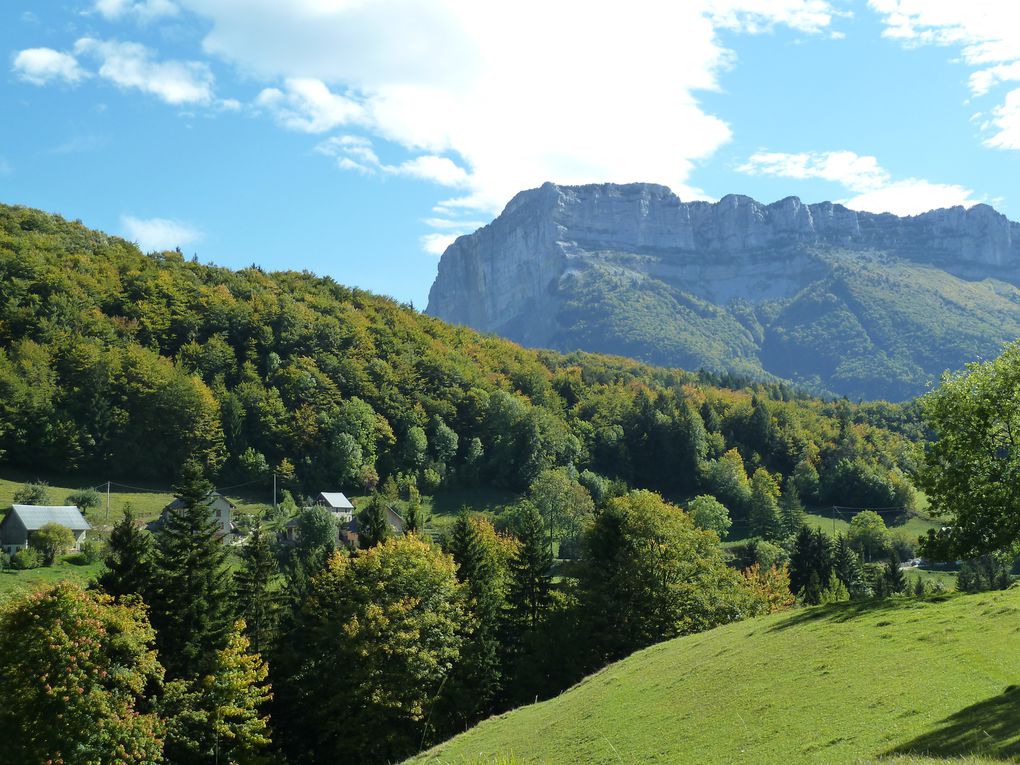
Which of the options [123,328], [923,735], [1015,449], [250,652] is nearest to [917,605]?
[1015,449]

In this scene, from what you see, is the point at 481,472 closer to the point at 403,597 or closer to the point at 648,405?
the point at 648,405

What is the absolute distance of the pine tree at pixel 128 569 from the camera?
39.7 meters

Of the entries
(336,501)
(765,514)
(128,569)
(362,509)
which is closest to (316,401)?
(336,501)

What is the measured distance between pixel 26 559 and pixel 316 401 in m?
66.0

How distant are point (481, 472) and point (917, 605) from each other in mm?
103124

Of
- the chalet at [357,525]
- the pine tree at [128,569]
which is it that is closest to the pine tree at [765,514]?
the chalet at [357,525]

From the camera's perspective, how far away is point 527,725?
99.4 feet

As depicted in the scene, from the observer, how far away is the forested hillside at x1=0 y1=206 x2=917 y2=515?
11094cm

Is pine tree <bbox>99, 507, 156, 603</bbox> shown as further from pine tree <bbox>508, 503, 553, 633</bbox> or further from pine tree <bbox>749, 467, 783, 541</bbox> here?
pine tree <bbox>749, 467, 783, 541</bbox>

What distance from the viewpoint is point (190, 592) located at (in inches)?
1575

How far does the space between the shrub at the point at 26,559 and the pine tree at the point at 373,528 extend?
29.1 metres

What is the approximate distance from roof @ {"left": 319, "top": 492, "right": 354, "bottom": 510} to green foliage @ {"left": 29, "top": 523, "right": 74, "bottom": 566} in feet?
124

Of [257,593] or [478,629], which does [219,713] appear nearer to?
[257,593]

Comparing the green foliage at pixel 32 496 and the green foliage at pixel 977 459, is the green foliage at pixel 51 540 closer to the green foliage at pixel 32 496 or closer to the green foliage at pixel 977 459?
the green foliage at pixel 32 496
